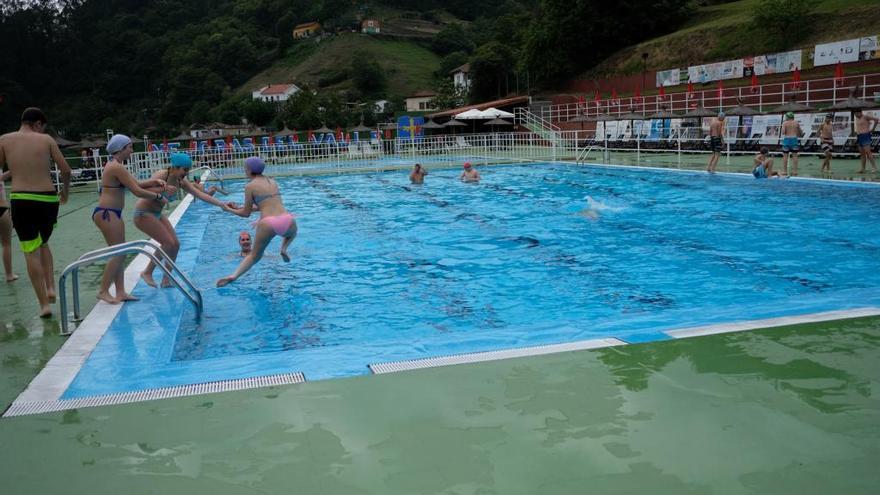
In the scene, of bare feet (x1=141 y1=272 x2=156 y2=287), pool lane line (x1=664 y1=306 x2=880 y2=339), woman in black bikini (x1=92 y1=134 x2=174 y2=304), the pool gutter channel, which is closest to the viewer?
the pool gutter channel

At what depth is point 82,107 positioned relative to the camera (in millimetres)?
106438

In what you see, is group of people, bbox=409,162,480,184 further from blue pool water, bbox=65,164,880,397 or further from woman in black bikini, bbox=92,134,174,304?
woman in black bikini, bbox=92,134,174,304

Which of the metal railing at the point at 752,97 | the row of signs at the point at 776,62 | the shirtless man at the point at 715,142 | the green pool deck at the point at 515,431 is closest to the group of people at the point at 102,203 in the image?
the green pool deck at the point at 515,431

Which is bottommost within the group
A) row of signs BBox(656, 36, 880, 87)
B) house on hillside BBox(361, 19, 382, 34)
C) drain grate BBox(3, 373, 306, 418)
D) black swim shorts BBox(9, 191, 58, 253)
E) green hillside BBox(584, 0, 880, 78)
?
drain grate BBox(3, 373, 306, 418)

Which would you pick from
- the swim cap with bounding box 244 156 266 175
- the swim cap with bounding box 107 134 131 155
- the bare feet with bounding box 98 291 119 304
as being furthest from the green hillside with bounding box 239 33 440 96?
the bare feet with bounding box 98 291 119 304

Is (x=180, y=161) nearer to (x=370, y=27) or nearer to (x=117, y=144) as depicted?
(x=117, y=144)

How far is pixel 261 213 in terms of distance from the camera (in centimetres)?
727

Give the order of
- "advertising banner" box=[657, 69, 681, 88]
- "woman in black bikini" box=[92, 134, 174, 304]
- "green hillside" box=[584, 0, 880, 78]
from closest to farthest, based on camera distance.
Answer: "woman in black bikini" box=[92, 134, 174, 304]
"green hillside" box=[584, 0, 880, 78]
"advertising banner" box=[657, 69, 681, 88]

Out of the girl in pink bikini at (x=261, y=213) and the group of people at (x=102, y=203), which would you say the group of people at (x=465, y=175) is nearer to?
the group of people at (x=102, y=203)

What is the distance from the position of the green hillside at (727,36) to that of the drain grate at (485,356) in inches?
1508

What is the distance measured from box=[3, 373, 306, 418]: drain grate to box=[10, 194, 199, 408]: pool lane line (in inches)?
4.6

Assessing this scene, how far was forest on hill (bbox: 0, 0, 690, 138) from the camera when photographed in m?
97.1

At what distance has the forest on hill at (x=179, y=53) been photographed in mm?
97125

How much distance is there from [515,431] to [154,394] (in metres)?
2.25
